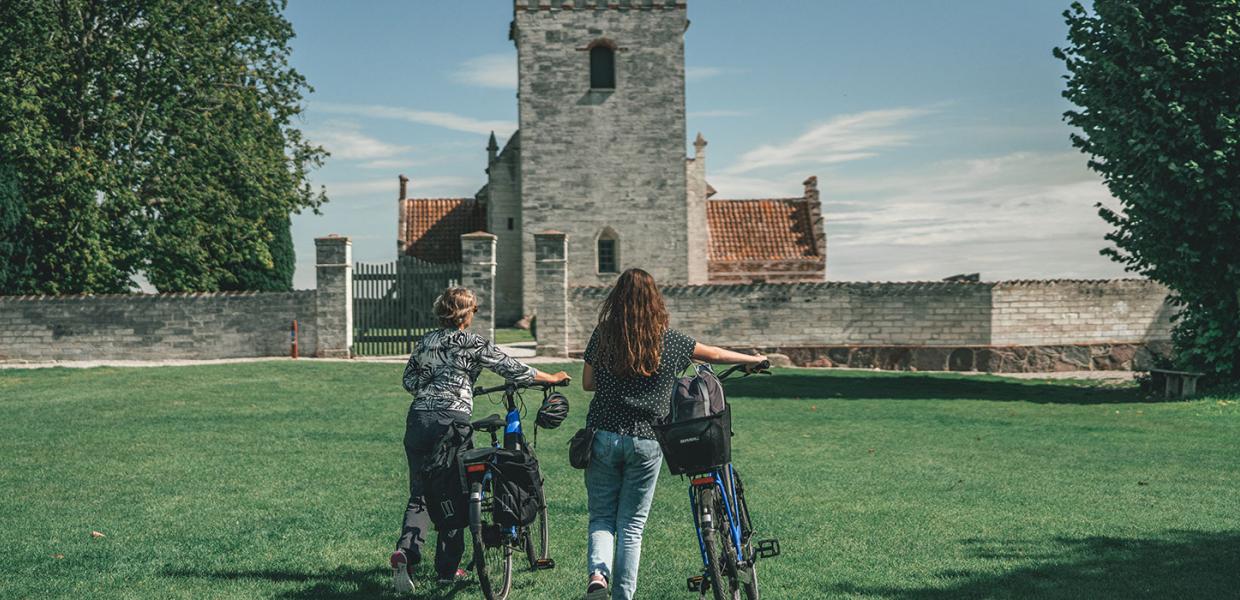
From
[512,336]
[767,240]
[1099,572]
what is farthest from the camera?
[767,240]

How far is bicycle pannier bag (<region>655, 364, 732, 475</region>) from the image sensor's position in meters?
5.14

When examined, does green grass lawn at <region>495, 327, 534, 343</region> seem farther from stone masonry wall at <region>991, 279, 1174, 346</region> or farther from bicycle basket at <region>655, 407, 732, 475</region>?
bicycle basket at <region>655, 407, 732, 475</region>

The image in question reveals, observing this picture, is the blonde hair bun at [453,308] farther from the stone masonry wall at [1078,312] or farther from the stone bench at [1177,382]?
the stone masonry wall at [1078,312]

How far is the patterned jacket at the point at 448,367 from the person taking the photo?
6301 mm

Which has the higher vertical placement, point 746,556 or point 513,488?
point 513,488

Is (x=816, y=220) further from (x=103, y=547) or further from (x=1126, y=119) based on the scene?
(x=103, y=547)

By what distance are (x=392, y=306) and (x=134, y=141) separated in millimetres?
9017

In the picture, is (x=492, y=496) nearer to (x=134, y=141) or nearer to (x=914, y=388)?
(x=914, y=388)

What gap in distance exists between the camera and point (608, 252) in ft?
123

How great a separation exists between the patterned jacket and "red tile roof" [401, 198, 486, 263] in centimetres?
3892

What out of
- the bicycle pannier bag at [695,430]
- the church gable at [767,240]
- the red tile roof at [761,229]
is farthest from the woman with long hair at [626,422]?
the red tile roof at [761,229]

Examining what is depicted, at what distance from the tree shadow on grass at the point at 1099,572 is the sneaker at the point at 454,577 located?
88.7 inches

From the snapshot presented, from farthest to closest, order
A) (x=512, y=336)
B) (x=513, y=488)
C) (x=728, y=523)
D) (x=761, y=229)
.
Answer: (x=761, y=229)
(x=512, y=336)
(x=513, y=488)
(x=728, y=523)

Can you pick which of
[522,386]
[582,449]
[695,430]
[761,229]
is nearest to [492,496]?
[522,386]
